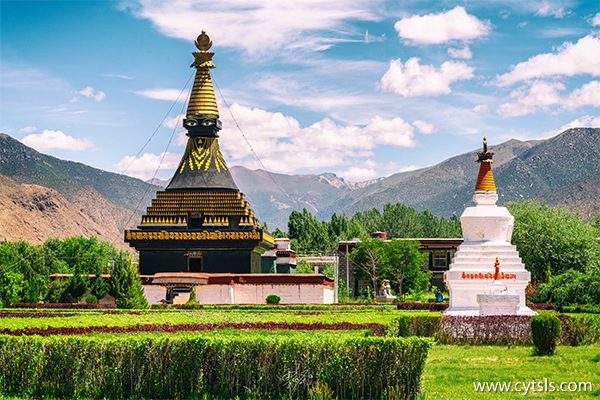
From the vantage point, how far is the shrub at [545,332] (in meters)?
23.9

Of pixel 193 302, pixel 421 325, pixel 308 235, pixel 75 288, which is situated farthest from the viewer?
pixel 308 235

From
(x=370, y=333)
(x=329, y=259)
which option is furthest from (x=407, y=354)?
(x=329, y=259)

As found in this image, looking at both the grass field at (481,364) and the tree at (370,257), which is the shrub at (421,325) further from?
the tree at (370,257)

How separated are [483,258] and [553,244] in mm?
29006

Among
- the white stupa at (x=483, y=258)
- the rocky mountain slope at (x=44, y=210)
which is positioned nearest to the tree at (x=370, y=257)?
the white stupa at (x=483, y=258)

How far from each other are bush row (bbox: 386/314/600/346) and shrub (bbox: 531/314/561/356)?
3.08 meters

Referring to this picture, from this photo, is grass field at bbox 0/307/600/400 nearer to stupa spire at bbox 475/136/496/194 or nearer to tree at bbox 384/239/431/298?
stupa spire at bbox 475/136/496/194

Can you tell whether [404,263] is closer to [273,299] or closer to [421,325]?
[273,299]

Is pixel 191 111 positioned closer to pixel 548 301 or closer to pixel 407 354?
pixel 548 301

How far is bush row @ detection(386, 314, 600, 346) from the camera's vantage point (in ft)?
88.9

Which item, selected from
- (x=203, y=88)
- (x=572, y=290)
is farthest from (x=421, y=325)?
(x=203, y=88)

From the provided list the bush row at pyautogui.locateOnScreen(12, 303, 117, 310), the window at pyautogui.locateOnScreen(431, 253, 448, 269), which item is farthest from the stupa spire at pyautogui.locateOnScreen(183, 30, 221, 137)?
the window at pyautogui.locateOnScreen(431, 253, 448, 269)

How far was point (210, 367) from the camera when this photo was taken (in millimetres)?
16938

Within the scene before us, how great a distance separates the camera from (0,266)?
172 ft
